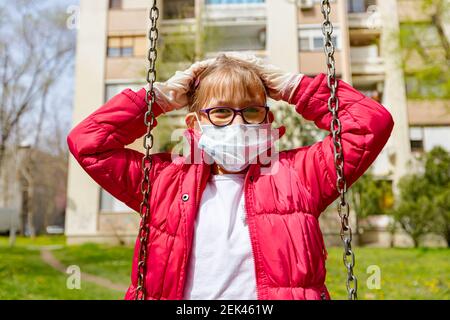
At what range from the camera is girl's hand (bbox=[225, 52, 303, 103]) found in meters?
1.61

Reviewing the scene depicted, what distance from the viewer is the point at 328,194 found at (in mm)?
1476

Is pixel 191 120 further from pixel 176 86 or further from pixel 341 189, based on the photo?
pixel 341 189

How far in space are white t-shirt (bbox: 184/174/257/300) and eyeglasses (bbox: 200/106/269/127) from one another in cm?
26

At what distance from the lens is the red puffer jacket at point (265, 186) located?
1.35 meters

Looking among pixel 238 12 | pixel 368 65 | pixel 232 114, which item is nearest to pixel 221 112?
pixel 232 114

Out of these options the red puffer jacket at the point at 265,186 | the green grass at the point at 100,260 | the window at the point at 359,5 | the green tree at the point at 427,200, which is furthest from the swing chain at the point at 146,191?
the window at the point at 359,5

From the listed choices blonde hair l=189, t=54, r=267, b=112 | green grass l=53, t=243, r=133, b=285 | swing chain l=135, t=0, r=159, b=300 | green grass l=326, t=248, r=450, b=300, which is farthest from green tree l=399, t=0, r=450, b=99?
swing chain l=135, t=0, r=159, b=300

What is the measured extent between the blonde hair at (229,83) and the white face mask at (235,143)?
98mm

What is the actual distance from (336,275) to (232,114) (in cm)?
519

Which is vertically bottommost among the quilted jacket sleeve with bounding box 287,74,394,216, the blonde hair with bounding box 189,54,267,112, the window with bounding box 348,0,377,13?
the quilted jacket sleeve with bounding box 287,74,394,216

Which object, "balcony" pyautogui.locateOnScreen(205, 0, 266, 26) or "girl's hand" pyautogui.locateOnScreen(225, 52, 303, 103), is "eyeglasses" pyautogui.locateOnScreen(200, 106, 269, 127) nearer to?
"girl's hand" pyautogui.locateOnScreen(225, 52, 303, 103)

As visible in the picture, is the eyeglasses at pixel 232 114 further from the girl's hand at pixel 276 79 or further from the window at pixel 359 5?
the window at pixel 359 5

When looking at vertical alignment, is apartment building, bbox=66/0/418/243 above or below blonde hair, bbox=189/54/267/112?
above
